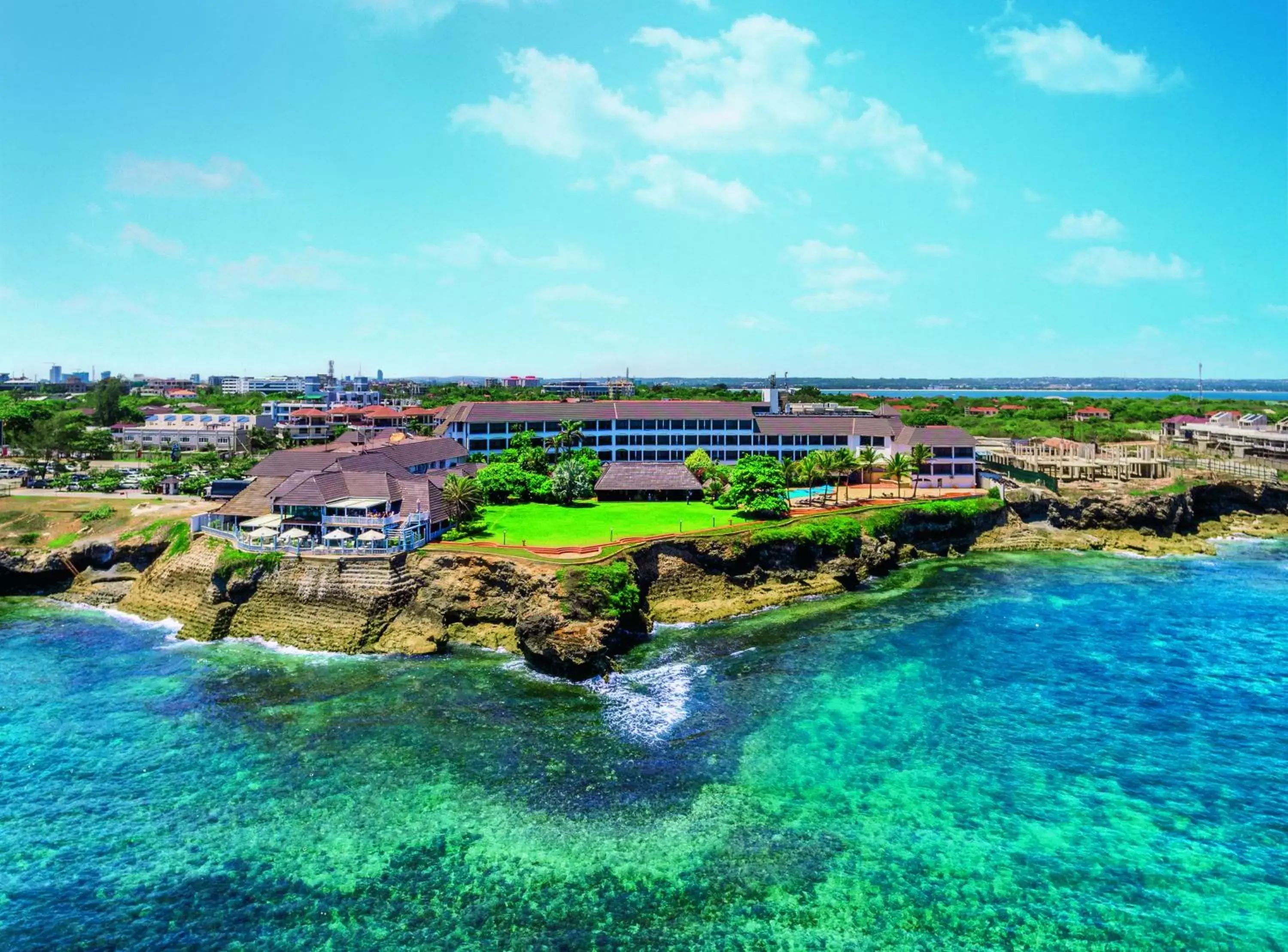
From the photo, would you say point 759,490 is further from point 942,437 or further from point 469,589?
point 942,437

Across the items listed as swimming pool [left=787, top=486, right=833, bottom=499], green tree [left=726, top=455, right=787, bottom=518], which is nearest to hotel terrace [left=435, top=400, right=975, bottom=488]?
swimming pool [left=787, top=486, right=833, bottom=499]

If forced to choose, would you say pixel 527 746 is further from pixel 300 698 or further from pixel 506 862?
pixel 300 698

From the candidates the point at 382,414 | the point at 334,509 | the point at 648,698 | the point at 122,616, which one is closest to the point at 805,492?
the point at 648,698

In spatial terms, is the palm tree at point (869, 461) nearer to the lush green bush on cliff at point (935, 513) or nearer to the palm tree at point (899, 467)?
the palm tree at point (899, 467)

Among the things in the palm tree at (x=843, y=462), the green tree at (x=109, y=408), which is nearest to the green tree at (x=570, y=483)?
the palm tree at (x=843, y=462)

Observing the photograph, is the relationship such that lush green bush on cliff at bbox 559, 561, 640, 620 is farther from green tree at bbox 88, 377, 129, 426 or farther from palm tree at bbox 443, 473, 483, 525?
green tree at bbox 88, 377, 129, 426

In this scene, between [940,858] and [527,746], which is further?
[527,746]

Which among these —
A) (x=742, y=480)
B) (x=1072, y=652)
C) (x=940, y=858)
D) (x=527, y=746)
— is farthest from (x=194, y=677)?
(x=1072, y=652)

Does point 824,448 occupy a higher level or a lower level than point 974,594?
higher
